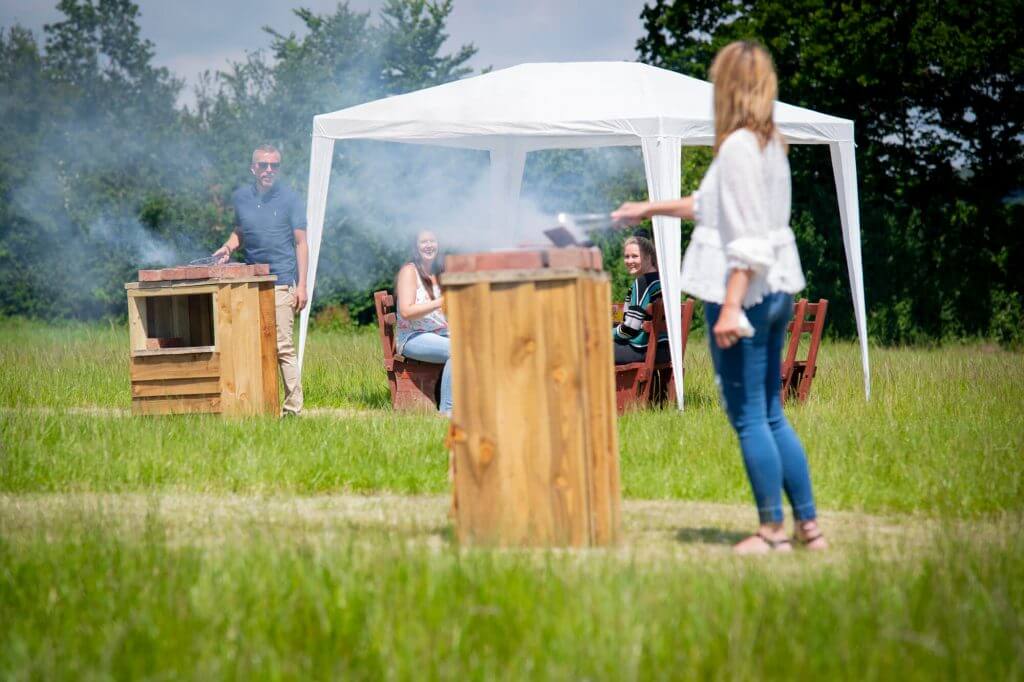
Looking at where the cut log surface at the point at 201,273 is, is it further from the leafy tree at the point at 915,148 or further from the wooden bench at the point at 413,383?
the leafy tree at the point at 915,148

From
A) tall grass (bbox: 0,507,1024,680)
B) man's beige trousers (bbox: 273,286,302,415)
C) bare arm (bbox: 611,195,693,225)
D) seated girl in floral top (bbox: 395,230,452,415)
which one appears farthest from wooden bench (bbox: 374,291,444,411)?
tall grass (bbox: 0,507,1024,680)

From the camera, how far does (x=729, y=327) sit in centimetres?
444

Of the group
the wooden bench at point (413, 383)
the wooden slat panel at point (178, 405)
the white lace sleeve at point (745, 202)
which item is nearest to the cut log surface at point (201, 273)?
the wooden slat panel at point (178, 405)

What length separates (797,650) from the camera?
10.7 ft

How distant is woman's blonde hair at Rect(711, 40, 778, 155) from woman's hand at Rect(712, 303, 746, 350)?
0.58m

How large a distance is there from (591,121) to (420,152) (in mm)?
20037

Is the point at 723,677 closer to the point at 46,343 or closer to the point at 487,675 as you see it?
the point at 487,675

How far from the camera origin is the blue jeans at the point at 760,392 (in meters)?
4.56

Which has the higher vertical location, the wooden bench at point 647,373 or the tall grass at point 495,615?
the wooden bench at point 647,373

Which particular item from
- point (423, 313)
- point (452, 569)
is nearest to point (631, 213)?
point (452, 569)

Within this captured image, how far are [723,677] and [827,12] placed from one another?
70.7 feet

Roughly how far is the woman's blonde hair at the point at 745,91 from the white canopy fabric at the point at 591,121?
4.86 m

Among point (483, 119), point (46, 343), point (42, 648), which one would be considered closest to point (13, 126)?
point (46, 343)

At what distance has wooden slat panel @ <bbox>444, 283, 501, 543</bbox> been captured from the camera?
454 cm
